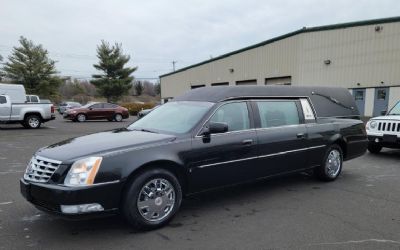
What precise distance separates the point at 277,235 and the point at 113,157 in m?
2.11

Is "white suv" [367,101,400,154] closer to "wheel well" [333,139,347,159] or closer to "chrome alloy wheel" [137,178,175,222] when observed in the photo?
"wheel well" [333,139,347,159]

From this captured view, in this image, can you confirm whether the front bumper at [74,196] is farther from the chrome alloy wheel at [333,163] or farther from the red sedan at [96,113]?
the red sedan at [96,113]

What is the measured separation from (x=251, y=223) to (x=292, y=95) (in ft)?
8.93

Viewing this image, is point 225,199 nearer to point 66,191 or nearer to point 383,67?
point 66,191

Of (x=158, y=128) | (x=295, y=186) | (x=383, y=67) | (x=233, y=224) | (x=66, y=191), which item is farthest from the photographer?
(x=383, y=67)

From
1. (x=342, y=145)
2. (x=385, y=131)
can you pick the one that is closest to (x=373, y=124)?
(x=385, y=131)

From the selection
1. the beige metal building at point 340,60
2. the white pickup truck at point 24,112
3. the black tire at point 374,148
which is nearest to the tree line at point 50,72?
the beige metal building at point 340,60

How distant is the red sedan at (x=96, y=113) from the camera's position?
2455 cm

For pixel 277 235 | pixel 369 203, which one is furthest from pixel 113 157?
pixel 369 203

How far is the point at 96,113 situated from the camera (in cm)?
2530

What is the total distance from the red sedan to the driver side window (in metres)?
21.1

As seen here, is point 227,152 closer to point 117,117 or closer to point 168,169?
point 168,169

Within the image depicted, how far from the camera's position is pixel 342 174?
7379 millimetres

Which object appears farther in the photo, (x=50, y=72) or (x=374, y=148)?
(x=50, y=72)
